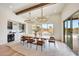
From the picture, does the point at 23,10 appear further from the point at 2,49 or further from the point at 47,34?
the point at 2,49

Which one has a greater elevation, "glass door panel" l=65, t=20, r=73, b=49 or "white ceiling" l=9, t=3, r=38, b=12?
"white ceiling" l=9, t=3, r=38, b=12

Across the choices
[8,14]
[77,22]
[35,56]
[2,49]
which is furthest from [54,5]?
[2,49]

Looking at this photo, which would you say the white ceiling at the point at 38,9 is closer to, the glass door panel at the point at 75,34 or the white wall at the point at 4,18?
the white wall at the point at 4,18

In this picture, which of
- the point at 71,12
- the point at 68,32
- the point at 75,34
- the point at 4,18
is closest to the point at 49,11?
the point at 71,12

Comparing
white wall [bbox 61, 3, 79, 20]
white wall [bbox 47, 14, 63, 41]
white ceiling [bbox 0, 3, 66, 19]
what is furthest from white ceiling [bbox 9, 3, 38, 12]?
white wall [bbox 61, 3, 79, 20]

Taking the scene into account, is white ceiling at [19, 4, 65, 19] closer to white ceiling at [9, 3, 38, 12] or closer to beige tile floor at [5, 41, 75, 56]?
white ceiling at [9, 3, 38, 12]

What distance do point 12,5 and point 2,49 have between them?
1054mm

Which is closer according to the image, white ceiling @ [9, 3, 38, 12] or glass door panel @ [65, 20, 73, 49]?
white ceiling @ [9, 3, 38, 12]

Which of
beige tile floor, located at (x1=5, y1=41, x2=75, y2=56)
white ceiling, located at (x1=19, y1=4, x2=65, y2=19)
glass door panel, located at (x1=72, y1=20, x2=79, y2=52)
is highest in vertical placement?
white ceiling, located at (x1=19, y1=4, x2=65, y2=19)

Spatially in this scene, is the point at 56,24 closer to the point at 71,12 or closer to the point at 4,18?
the point at 71,12

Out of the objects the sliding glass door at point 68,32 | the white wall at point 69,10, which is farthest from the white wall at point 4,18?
the sliding glass door at point 68,32

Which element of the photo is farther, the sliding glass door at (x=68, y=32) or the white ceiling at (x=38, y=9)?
the sliding glass door at (x=68, y=32)

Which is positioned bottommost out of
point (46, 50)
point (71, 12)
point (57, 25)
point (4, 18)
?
point (46, 50)

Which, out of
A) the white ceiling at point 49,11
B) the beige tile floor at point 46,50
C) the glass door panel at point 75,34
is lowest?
the beige tile floor at point 46,50
